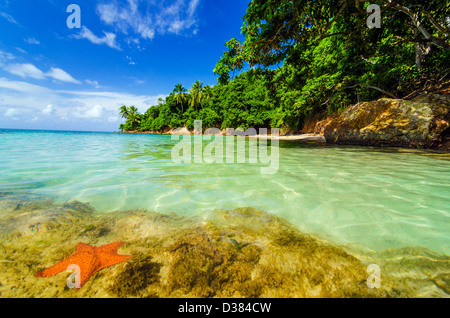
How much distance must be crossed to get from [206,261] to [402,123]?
11.6 metres

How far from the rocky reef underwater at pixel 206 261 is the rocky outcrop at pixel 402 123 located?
10.1 meters

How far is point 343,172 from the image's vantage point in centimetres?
418

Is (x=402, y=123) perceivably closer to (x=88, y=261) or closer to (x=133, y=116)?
(x=88, y=261)

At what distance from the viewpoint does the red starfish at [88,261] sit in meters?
1.16

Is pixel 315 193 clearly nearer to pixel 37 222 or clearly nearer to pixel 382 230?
pixel 382 230

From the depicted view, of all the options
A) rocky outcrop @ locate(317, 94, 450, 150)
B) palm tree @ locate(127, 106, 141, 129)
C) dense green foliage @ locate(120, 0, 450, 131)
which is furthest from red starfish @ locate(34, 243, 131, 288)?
palm tree @ locate(127, 106, 141, 129)

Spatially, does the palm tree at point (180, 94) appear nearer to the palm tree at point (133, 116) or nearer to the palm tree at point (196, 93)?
the palm tree at point (196, 93)

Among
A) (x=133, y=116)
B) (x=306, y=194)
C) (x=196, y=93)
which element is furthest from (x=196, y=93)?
(x=306, y=194)

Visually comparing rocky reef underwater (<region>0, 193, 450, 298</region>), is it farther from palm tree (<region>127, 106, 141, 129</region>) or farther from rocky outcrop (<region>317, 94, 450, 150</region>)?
palm tree (<region>127, 106, 141, 129</region>)

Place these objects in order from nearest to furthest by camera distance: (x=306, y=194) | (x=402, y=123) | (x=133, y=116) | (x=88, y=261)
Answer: (x=88, y=261)
(x=306, y=194)
(x=402, y=123)
(x=133, y=116)

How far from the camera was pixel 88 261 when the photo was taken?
123 centimetres

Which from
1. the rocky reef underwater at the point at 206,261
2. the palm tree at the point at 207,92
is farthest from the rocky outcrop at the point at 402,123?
the palm tree at the point at 207,92

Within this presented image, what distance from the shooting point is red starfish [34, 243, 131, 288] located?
1164mm

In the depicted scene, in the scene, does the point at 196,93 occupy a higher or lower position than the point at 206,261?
higher
